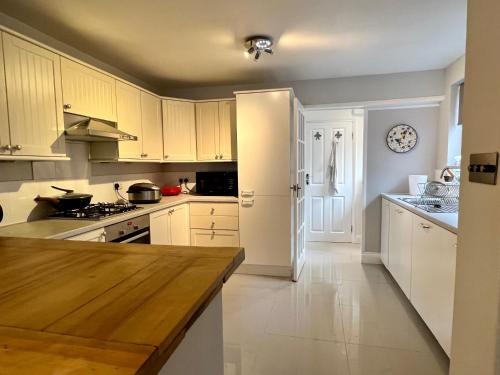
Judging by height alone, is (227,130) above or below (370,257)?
above

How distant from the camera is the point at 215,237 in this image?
3.49m

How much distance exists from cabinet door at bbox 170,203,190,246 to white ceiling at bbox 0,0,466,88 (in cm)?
162

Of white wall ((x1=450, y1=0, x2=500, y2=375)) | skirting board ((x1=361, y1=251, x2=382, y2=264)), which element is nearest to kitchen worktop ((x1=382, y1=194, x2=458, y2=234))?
white wall ((x1=450, y1=0, x2=500, y2=375))

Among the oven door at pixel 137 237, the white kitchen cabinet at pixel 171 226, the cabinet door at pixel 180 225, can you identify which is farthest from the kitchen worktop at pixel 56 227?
the cabinet door at pixel 180 225

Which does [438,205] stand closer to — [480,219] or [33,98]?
[480,219]

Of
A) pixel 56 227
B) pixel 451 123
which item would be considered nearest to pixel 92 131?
pixel 56 227

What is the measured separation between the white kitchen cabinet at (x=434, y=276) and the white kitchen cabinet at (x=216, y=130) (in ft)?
7.37

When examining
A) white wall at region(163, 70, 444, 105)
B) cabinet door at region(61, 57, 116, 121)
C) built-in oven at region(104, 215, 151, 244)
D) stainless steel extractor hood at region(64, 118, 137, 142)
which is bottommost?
built-in oven at region(104, 215, 151, 244)

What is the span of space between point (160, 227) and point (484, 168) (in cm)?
264

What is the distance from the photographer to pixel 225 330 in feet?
7.41

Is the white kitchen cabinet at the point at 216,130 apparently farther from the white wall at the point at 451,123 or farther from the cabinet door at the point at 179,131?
the white wall at the point at 451,123

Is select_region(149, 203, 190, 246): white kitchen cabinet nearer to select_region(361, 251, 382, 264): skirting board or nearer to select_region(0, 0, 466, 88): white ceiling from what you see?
select_region(0, 0, 466, 88): white ceiling

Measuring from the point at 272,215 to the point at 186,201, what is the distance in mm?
1064

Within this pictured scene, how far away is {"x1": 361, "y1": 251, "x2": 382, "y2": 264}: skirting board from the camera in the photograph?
367cm
